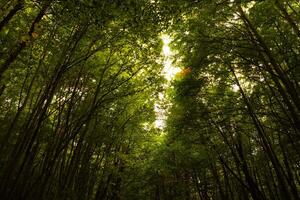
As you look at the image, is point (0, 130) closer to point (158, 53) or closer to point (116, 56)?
point (116, 56)

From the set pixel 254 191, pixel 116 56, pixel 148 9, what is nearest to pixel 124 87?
pixel 116 56

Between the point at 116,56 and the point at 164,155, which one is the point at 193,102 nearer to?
the point at 116,56

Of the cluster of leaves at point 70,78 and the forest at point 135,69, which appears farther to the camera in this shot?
the forest at point 135,69

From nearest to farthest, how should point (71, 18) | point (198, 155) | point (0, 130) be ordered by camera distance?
point (71, 18), point (0, 130), point (198, 155)

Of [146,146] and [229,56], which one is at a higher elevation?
[146,146]

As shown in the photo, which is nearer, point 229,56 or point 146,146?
point 229,56

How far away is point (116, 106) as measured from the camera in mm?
12680

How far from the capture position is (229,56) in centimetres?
830

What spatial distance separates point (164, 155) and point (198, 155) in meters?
2.25

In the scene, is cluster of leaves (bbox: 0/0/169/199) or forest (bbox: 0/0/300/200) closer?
cluster of leaves (bbox: 0/0/169/199)

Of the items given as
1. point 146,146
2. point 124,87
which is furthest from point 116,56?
point 146,146

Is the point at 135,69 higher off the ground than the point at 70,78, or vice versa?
the point at 135,69

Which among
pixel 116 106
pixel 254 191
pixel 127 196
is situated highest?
pixel 116 106

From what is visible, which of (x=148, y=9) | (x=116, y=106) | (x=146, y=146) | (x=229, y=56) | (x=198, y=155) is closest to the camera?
(x=148, y=9)
